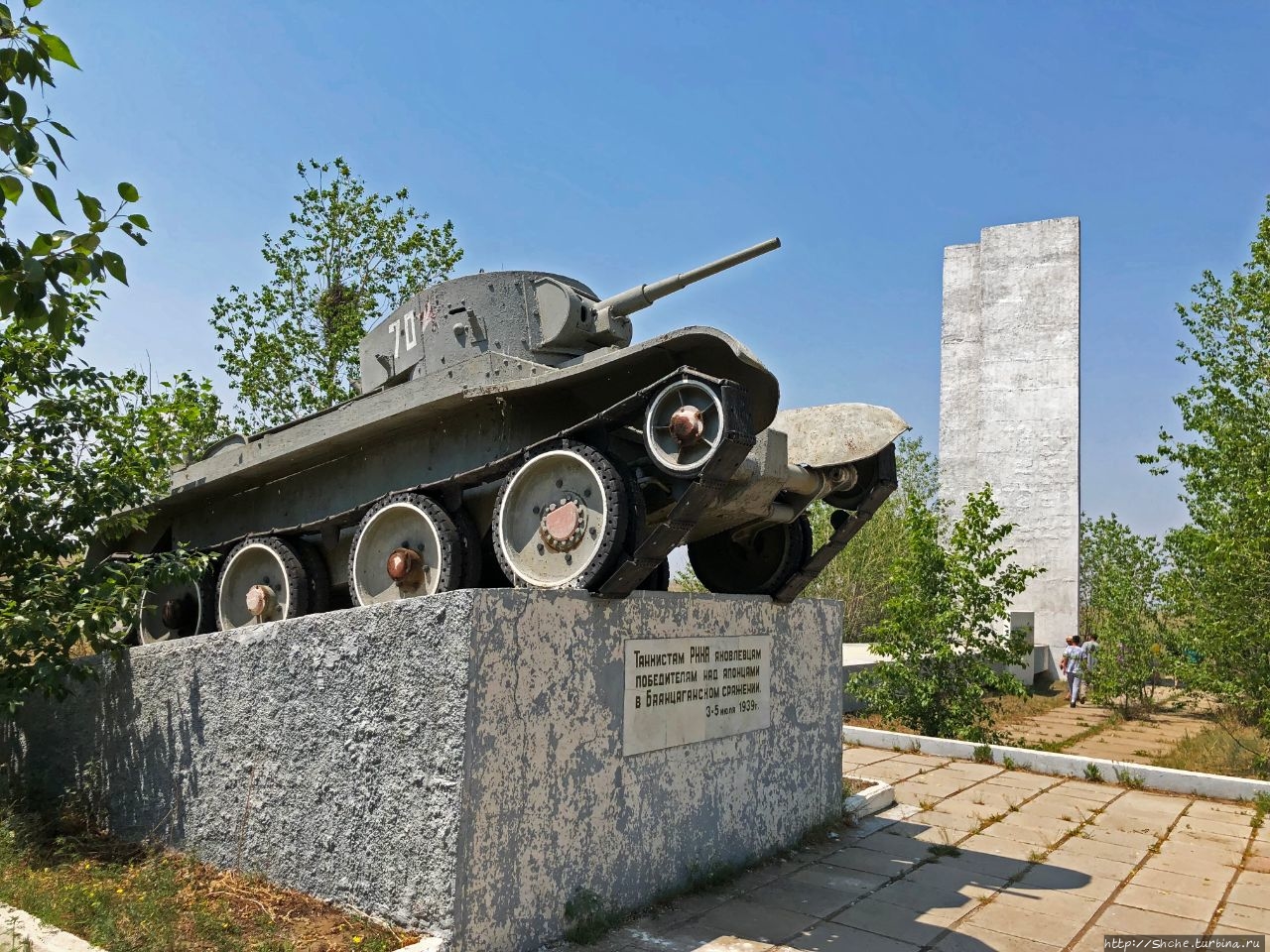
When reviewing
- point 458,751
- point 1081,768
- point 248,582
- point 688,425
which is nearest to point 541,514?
point 688,425

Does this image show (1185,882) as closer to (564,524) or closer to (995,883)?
(995,883)

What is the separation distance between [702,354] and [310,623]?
2539 millimetres

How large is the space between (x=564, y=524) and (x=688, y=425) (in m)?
0.92

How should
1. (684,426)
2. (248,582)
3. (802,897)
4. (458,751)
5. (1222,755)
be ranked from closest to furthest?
(458,751) < (684,426) < (802,897) < (248,582) < (1222,755)

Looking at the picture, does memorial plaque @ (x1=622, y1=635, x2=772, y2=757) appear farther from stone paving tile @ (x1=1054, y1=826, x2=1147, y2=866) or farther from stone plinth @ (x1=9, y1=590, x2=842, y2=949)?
stone paving tile @ (x1=1054, y1=826, x2=1147, y2=866)

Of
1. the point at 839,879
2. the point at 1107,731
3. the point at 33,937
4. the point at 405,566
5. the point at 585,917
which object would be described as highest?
the point at 405,566

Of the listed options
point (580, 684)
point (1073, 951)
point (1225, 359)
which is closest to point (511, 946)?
point (580, 684)

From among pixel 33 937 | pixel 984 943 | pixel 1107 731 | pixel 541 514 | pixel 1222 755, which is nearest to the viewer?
pixel 33 937

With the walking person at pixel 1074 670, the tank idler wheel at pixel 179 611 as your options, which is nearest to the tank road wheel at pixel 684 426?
the tank idler wheel at pixel 179 611

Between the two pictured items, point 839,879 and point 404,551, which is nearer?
point 839,879

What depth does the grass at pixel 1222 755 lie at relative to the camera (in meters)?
10.7

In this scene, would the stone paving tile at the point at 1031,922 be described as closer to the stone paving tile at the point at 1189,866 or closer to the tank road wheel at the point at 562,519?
the stone paving tile at the point at 1189,866

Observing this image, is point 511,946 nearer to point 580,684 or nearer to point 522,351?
point 580,684

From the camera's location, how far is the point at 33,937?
409 cm
